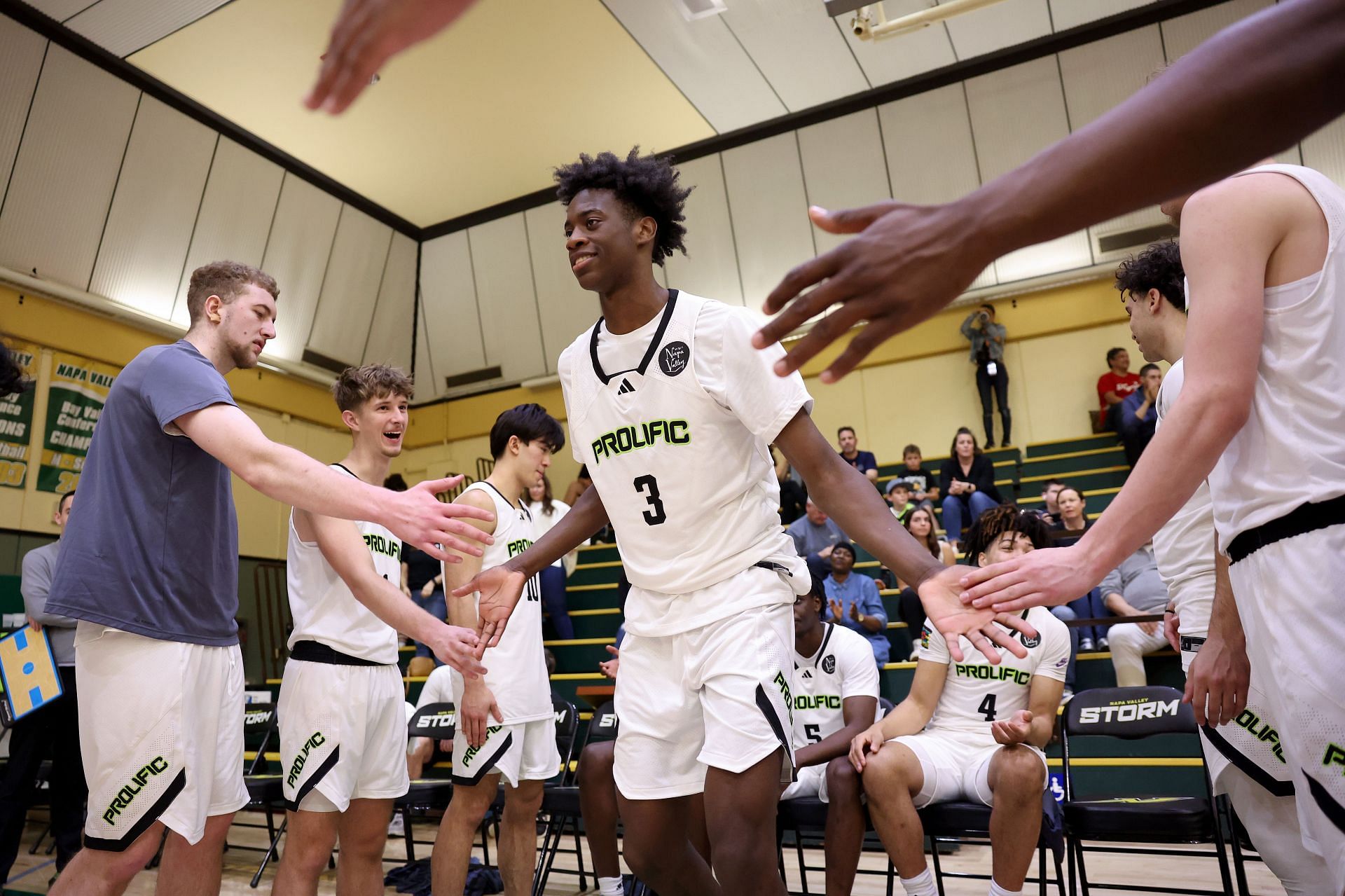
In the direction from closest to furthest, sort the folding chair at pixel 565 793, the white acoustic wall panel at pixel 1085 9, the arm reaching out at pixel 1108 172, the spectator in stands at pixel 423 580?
the arm reaching out at pixel 1108 172
the folding chair at pixel 565 793
the spectator in stands at pixel 423 580
the white acoustic wall panel at pixel 1085 9

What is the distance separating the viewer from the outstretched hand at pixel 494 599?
2.84m

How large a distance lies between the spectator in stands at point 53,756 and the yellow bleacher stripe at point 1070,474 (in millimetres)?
9147

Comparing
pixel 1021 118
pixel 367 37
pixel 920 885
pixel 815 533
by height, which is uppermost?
pixel 1021 118

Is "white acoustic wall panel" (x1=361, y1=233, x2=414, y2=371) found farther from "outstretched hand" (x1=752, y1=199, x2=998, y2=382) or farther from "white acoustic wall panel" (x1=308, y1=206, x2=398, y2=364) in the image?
"outstretched hand" (x1=752, y1=199, x2=998, y2=382)

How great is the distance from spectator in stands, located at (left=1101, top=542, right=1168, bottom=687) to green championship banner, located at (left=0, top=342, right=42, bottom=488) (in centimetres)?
1152

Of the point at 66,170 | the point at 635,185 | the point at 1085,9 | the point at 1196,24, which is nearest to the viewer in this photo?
the point at 635,185

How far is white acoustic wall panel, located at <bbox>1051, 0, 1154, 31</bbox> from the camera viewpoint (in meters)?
12.2

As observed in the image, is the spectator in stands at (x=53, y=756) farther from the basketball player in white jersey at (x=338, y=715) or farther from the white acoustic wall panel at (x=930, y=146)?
the white acoustic wall panel at (x=930, y=146)

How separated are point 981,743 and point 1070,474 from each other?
24.9 ft

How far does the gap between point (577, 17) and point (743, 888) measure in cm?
1122

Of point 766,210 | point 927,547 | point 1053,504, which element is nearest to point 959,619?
point 927,547

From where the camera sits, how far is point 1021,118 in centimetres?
1300

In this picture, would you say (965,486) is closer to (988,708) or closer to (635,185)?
(988,708)

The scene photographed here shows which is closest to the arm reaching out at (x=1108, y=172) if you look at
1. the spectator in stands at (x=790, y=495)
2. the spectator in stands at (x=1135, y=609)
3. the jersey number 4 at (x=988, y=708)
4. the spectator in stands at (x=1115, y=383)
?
the jersey number 4 at (x=988, y=708)
